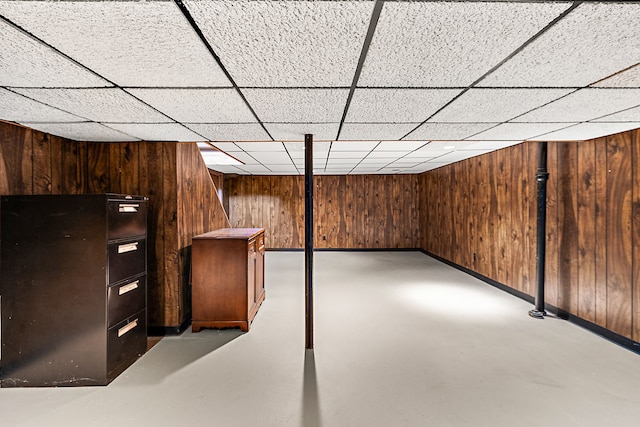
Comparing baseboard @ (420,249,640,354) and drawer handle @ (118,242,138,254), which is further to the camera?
baseboard @ (420,249,640,354)

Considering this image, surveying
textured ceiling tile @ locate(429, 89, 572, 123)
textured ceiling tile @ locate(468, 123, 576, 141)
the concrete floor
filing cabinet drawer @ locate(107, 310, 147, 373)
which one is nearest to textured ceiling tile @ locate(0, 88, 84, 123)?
filing cabinet drawer @ locate(107, 310, 147, 373)

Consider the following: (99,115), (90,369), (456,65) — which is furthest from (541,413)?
(99,115)

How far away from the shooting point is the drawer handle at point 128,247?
7.49ft

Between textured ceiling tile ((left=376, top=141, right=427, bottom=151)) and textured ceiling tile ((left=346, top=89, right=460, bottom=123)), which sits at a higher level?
textured ceiling tile ((left=376, top=141, right=427, bottom=151))

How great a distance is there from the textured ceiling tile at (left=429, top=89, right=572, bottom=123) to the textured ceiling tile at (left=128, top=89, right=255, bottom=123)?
1.50 m

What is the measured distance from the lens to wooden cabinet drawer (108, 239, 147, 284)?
7.25 feet

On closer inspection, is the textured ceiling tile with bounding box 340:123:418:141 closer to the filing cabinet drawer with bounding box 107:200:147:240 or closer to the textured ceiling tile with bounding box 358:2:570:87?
the textured ceiling tile with bounding box 358:2:570:87

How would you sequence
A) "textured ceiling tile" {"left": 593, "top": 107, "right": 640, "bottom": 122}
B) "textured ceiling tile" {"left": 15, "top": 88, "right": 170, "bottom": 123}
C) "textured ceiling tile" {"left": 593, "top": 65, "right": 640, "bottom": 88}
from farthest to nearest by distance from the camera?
"textured ceiling tile" {"left": 593, "top": 107, "right": 640, "bottom": 122} < "textured ceiling tile" {"left": 15, "top": 88, "right": 170, "bottom": 123} < "textured ceiling tile" {"left": 593, "top": 65, "right": 640, "bottom": 88}

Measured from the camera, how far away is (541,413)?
5.93ft

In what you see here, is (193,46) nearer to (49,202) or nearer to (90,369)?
(49,202)

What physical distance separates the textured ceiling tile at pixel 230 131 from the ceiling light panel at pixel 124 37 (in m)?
0.92

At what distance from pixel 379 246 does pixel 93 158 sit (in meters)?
6.64

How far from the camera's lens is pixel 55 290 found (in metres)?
2.12

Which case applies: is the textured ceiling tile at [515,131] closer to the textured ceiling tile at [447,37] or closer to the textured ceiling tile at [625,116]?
the textured ceiling tile at [625,116]
